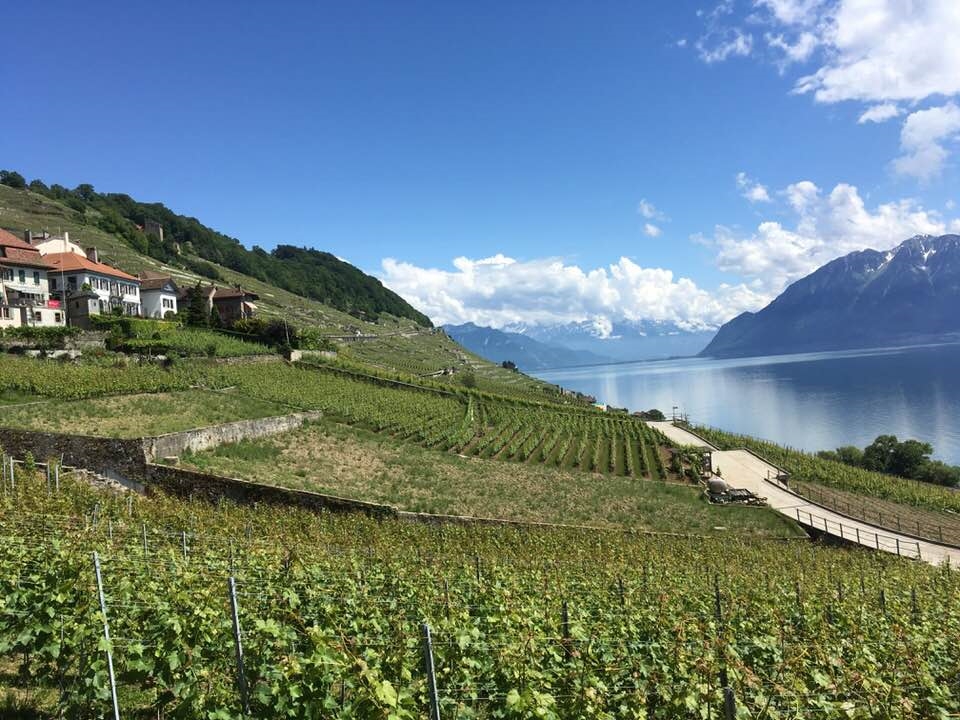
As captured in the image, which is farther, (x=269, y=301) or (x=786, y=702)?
(x=269, y=301)

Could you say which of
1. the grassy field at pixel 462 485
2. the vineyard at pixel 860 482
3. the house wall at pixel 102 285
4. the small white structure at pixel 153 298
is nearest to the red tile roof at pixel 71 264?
the house wall at pixel 102 285

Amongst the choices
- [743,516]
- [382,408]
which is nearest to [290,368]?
[382,408]

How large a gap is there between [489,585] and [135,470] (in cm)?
1820

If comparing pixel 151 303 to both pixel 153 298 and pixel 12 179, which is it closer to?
pixel 153 298

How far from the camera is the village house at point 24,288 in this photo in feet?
150

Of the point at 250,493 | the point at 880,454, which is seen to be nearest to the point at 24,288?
the point at 250,493

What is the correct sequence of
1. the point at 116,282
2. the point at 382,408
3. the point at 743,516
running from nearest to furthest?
the point at 743,516, the point at 382,408, the point at 116,282

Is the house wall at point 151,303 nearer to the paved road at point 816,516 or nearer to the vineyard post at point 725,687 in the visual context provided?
the paved road at point 816,516

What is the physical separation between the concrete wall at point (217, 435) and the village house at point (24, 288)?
2778 cm

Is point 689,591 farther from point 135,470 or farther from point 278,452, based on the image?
point 278,452

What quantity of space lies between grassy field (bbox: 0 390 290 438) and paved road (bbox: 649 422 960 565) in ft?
101

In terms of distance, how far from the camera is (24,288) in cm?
4812

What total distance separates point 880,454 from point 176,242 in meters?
146

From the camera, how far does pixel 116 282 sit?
5797 cm
